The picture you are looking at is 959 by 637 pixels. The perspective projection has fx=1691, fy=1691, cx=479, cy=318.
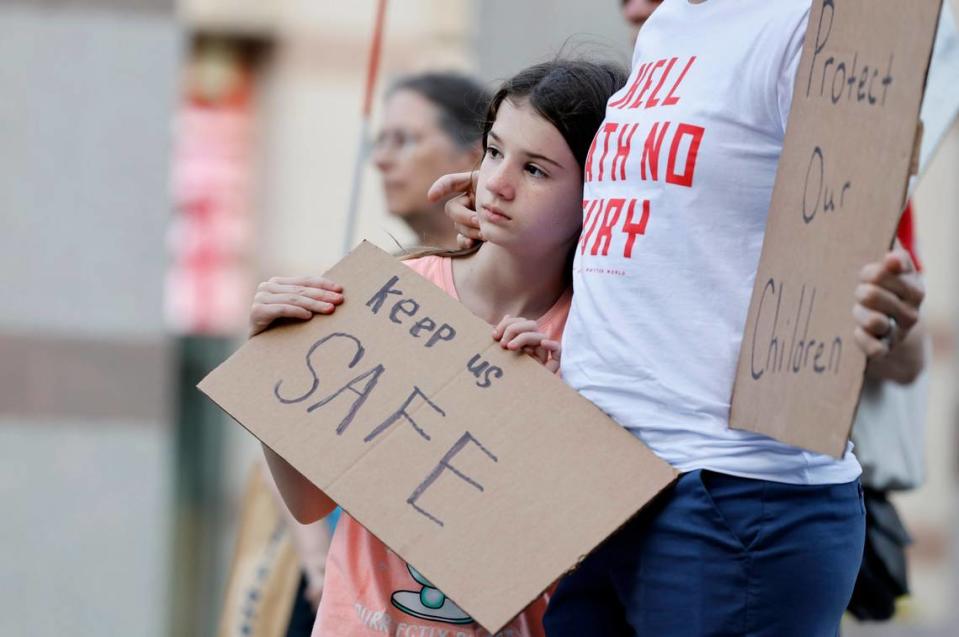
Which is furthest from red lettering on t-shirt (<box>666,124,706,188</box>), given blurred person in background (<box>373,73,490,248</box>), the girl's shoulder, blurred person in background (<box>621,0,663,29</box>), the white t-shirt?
blurred person in background (<box>373,73,490,248</box>)

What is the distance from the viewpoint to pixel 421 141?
431cm

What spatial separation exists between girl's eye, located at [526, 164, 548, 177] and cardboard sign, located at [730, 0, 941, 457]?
18.0 inches

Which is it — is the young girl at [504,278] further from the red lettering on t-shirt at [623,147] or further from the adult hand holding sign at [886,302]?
the adult hand holding sign at [886,302]

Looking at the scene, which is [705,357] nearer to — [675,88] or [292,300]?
[675,88]

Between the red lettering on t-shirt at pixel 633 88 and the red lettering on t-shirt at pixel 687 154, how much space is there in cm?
17

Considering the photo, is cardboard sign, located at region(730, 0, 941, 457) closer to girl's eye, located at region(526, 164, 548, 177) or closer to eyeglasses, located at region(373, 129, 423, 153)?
girl's eye, located at region(526, 164, 548, 177)

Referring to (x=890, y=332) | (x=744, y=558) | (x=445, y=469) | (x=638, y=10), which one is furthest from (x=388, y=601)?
(x=638, y=10)

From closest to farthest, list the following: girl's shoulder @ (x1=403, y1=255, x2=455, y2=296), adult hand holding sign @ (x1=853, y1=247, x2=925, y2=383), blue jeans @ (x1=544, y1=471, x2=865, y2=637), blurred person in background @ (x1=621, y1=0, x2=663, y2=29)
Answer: adult hand holding sign @ (x1=853, y1=247, x2=925, y2=383) → blue jeans @ (x1=544, y1=471, x2=865, y2=637) → girl's shoulder @ (x1=403, y1=255, x2=455, y2=296) → blurred person in background @ (x1=621, y1=0, x2=663, y2=29)

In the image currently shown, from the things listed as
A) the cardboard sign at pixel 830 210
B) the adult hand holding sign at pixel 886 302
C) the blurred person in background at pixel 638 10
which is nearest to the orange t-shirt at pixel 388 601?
the cardboard sign at pixel 830 210

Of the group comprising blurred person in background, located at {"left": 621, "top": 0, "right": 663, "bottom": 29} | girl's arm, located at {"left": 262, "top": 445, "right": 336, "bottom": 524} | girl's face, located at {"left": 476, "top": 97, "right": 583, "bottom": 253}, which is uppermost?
blurred person in background, located at {"left": 621, "top": 0, "right": 663, "bottom": 29}

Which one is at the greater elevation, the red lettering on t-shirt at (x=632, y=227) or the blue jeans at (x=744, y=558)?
the red lettering on t-shirt at (x=632, y=227)

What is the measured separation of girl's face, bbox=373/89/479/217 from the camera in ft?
13.9

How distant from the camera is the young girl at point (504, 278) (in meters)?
2.64

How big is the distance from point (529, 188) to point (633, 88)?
0.23 meters
